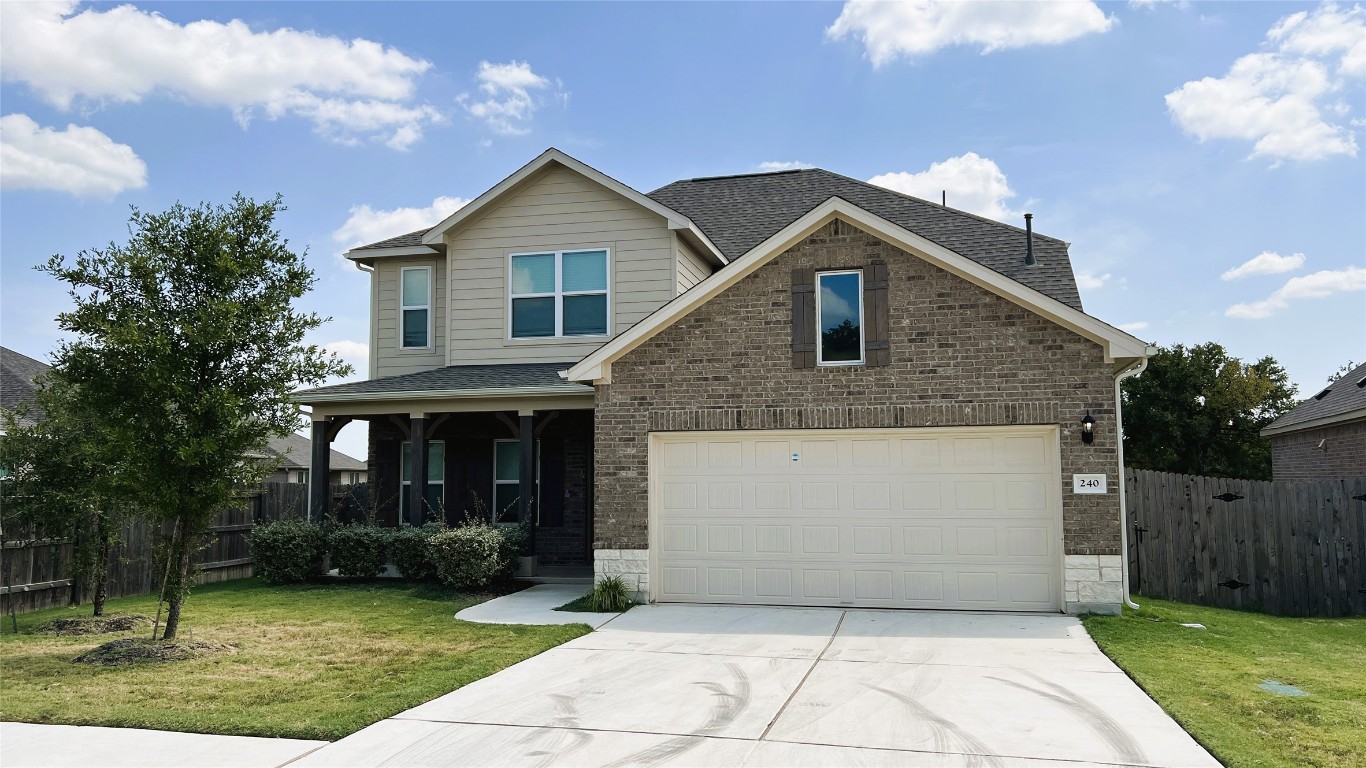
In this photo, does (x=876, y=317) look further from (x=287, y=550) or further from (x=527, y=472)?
(x=287, y=550)

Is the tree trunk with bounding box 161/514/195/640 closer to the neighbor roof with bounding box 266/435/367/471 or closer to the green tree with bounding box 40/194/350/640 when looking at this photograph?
the green tree with bounding box 40/194/350/640

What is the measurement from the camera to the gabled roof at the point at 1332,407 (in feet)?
55.7

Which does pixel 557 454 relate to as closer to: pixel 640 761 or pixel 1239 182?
pixel 640 761

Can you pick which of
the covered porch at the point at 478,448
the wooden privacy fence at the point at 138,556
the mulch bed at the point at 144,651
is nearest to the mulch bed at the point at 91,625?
the wooden privacy fence at the point at 138,556

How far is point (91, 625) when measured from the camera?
11023 mm

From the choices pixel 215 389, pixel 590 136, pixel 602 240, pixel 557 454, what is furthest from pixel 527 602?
pixel 590 136

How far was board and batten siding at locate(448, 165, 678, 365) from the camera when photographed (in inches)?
624

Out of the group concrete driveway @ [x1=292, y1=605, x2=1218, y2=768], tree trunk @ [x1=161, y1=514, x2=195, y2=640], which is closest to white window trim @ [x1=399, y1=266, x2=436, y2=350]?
tree trunk @ [x1=161, y1=514, x2=195, y2=640]

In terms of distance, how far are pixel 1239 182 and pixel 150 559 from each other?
18.3 metres

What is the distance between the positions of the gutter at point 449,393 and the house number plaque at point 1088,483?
674 cm

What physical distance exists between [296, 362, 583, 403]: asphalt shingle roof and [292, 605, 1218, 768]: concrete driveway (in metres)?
5.39

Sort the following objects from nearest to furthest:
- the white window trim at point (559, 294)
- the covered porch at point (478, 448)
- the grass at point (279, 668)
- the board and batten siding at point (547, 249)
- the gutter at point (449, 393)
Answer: the grass at point (279, 668) < the gutter at point (449, 393) < the covered porch at point (478, 448) < the board and batten siding at point (547, 249) < the white window trim at point (559, 294)

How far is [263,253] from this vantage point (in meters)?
10.0

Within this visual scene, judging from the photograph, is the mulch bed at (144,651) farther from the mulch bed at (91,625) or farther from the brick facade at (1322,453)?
the brick facade at (1322,453)
